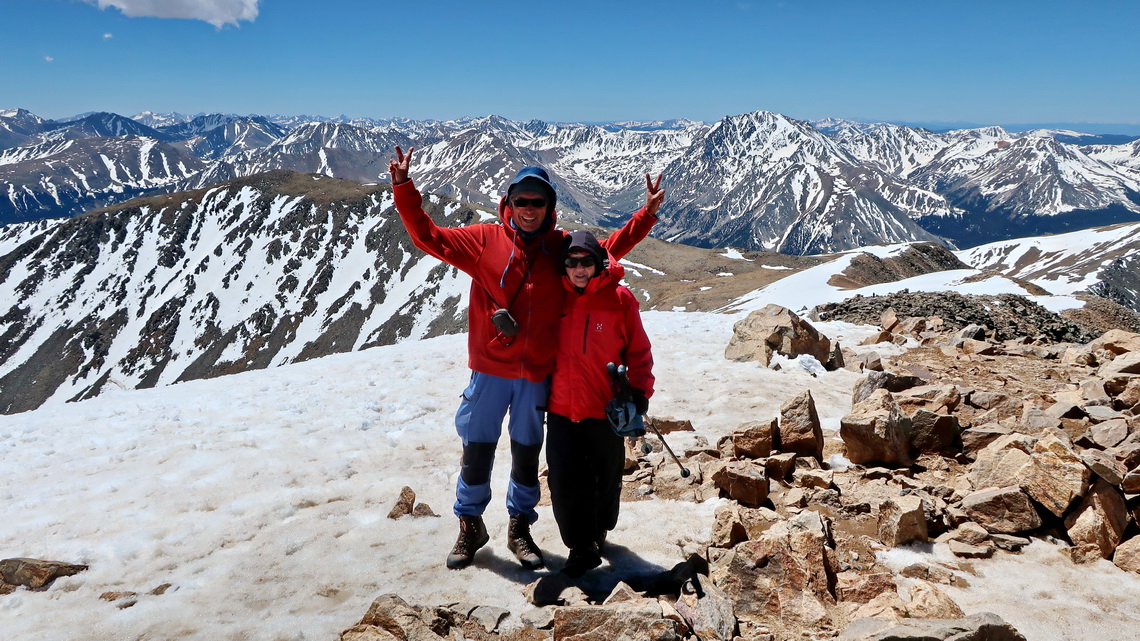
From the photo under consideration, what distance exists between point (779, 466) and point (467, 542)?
13.2 ft

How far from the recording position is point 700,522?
6.75 m

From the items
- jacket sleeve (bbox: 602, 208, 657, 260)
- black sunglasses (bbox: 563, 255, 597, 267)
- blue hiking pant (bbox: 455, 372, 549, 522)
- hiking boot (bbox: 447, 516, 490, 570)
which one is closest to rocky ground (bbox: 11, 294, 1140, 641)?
hiking boot (bbox: 447, 516, 490, 570)

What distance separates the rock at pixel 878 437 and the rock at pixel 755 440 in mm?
952

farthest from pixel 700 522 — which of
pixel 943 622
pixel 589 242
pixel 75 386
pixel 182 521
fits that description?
pixel 75 386

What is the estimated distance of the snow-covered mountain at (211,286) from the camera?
412ft

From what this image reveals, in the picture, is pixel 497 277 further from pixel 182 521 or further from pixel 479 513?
pixel 182 521

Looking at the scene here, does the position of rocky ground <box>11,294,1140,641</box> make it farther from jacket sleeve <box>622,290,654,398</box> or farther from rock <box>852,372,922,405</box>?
jacket sleeve <box>622,290,654,398</box>

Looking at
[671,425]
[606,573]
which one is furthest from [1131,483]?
[671,425]

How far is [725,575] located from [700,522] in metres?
1.57

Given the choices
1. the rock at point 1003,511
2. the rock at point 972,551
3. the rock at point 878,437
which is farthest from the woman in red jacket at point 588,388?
the rock at point 878,437

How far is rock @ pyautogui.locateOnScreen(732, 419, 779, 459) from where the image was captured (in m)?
7.94

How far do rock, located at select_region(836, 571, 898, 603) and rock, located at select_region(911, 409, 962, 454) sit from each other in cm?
331

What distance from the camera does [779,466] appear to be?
7461 mm

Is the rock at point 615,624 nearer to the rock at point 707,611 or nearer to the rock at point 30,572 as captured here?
the rock at point 707,611
